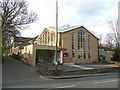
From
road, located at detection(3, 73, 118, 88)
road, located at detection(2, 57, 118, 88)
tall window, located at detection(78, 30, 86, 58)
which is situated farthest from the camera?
tall window, located at detection(78, 30, 86, 58)

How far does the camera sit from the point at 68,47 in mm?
44938

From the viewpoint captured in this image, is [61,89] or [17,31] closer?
[61,89]

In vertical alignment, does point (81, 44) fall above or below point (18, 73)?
above

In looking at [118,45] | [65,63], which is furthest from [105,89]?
[118,45]

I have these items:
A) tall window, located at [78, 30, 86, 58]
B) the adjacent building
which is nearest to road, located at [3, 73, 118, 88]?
the adjacent building

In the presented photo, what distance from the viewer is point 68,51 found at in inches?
1759

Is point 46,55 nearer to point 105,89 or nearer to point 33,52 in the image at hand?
point 33,52

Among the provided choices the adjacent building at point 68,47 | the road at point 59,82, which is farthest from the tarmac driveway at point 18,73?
the adjacent building at point 68,47

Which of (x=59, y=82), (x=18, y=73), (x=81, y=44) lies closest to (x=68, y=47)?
(x=81, y=44)

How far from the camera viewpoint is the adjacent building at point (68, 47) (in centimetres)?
4294

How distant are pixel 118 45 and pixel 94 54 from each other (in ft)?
24.1

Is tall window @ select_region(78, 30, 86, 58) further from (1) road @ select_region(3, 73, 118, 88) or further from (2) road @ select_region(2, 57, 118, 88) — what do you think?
(1) road @ select_region(3, 73, 118, 88)

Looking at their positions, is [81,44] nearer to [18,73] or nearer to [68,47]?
[68,47]

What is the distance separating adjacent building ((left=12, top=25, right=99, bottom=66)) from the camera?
42.9 m
